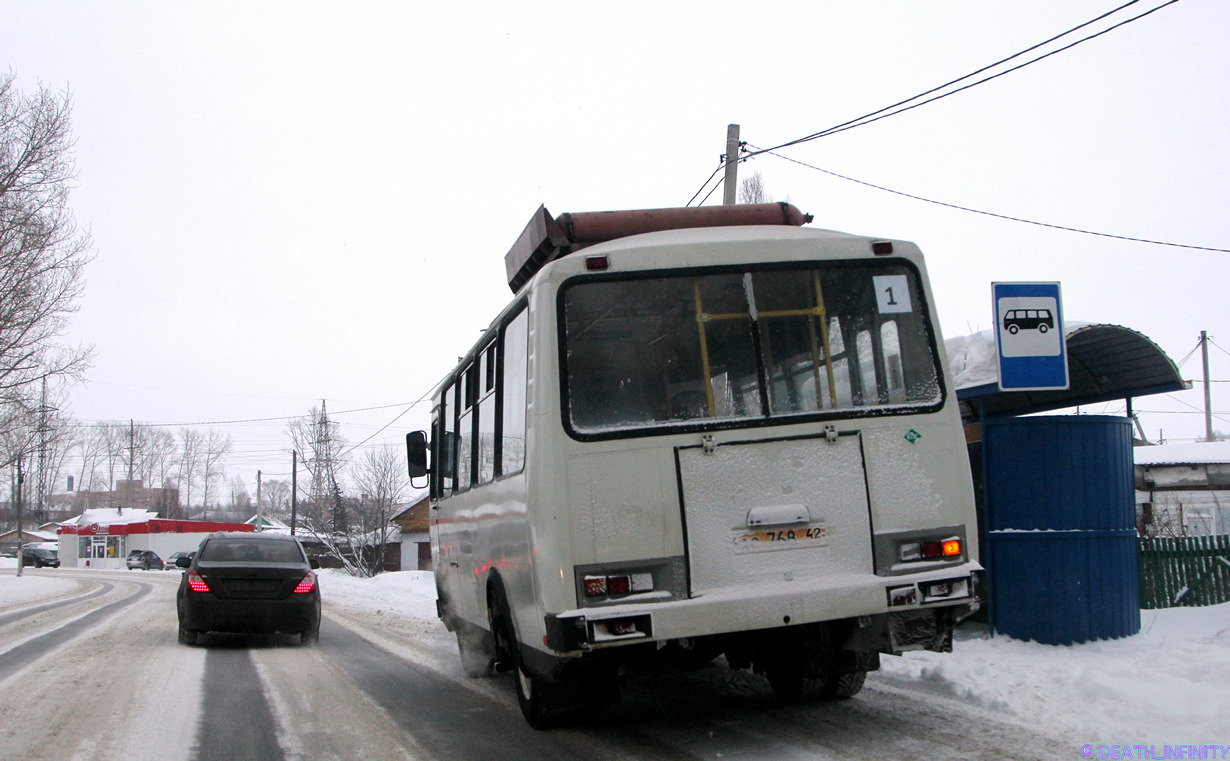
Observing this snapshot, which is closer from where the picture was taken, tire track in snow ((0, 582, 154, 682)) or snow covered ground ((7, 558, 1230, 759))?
snow covered ground ((7, 558, 1230, 759))

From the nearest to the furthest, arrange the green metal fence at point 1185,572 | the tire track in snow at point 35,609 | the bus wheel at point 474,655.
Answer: the bus wheel at point 474,655 → the green metal fence at point 1185,572 → the tire track in snow at point 35,609

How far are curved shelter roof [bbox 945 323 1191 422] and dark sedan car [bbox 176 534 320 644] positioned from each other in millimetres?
8049

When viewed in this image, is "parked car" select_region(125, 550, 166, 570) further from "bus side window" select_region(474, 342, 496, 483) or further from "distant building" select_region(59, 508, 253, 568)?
"bus side window" select_region(474, 342, 496, 483)

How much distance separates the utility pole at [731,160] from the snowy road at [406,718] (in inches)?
356

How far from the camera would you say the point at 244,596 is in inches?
492

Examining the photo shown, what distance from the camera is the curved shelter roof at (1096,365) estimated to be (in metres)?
9.46

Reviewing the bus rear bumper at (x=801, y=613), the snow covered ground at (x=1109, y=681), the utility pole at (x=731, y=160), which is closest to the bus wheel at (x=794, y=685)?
the snow covered ground at (x=1109, y=681)

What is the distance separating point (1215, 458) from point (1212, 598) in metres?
23.9

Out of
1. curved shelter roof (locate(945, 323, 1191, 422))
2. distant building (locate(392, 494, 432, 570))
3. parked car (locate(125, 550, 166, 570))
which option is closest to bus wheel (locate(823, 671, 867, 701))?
curved shelter roof (locate(945, 323, 1191, 422))

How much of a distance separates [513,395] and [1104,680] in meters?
4.35

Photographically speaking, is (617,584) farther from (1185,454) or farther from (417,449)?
(1185,454)

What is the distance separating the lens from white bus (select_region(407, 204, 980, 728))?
5453 millimetres

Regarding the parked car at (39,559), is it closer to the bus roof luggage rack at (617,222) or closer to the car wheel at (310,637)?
the car wheel at (310,637)

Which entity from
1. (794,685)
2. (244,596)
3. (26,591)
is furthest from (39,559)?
(794,685)
